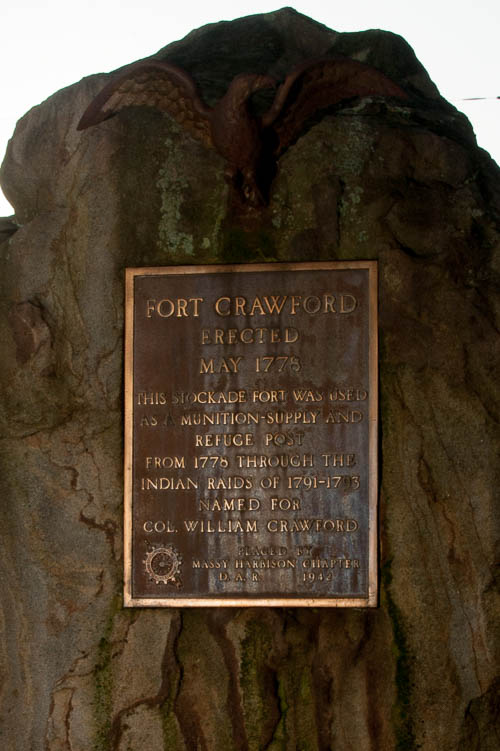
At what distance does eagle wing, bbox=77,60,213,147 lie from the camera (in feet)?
16.6

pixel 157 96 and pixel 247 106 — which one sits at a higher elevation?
pixel 157 96

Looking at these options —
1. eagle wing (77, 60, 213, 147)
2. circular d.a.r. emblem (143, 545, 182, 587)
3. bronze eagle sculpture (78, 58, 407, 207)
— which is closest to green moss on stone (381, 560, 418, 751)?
circular d.a.r. emblem (143, 545, 182, 587)

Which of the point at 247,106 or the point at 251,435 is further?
the point at 251,435

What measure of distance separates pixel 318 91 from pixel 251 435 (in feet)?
4.79

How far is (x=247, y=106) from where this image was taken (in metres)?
4.95

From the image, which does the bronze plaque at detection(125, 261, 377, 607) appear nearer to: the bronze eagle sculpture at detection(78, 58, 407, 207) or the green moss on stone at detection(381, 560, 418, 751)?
the green moss on stone at detection(381, 560, 418, 751)

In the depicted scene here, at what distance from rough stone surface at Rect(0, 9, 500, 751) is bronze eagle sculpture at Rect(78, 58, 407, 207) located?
0.08 m

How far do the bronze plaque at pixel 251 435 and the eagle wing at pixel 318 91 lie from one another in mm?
591

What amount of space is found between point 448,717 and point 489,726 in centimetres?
17

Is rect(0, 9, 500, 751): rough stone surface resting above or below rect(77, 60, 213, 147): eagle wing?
below

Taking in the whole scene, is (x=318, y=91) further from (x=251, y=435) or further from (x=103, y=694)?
(x=103, y=694)

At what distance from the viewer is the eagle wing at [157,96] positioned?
16.6 feet

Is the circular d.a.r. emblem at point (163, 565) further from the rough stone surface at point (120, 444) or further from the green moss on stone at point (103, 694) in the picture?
the green moss on stone at point (103, 694)

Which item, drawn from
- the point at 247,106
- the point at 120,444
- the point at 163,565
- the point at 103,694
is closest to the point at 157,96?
the point at 247,106
